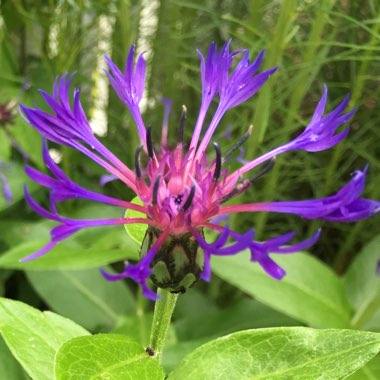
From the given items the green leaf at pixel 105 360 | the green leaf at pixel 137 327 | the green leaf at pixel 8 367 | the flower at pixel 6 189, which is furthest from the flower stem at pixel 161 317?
the flower at pixel 6 189

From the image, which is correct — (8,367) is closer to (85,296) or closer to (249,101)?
(85,296)

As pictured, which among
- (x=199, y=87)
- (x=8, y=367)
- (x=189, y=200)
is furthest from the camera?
(x=199, y=87)

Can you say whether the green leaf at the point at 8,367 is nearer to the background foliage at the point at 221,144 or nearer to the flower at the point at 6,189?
the background foliage at the point at 221,144

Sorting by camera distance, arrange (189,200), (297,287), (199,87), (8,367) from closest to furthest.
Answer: (189,200) → (8,367) → (297,287) → (199,87)

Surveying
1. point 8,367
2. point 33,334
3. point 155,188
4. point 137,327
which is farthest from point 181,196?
point 137,327

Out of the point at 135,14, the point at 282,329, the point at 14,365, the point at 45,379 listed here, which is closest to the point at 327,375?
the point at 282,329

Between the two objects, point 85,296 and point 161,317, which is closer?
point 161,317

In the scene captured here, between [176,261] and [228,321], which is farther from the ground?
[176,261]
